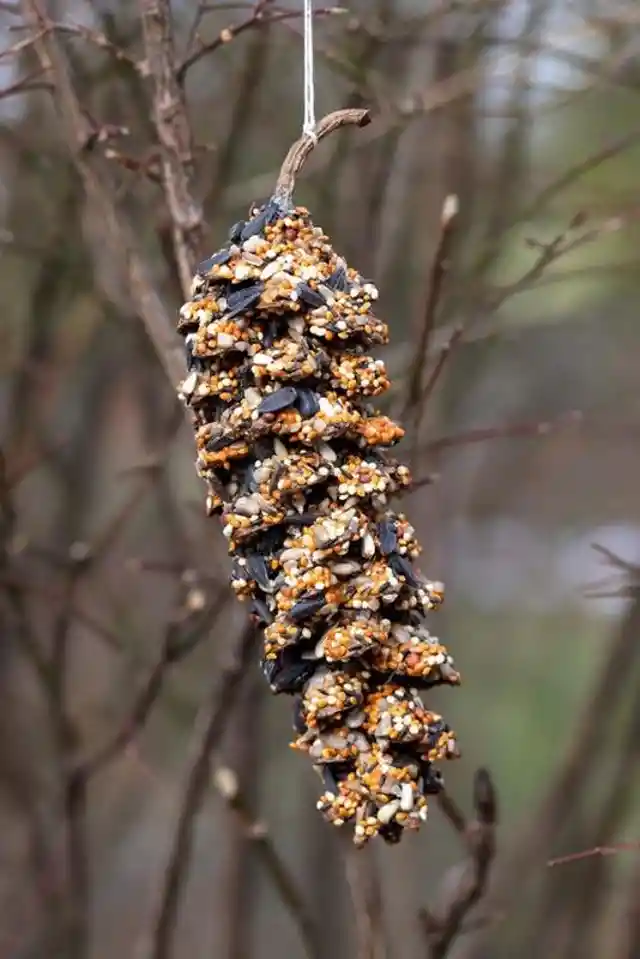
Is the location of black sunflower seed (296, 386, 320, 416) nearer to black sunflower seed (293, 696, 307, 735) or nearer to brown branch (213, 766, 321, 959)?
black sunflower seed (293, 696, 307, 735)

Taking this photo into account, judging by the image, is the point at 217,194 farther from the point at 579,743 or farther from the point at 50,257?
the point at 579,743

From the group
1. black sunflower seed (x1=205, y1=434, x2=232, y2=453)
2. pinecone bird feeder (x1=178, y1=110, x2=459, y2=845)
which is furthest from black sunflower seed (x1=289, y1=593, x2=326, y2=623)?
black sunflower seed (x1=205, y1=434, x2=232, y2=453)

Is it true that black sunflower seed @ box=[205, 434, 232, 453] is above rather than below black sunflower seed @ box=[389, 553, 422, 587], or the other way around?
above

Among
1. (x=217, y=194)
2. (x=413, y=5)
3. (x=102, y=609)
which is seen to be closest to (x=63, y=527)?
(x=102, y=609)

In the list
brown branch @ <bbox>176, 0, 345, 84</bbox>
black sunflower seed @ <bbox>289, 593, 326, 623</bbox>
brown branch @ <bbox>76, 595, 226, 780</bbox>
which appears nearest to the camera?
black sunflower seed @ <bbox>289, 593, 326, 623</bbox>

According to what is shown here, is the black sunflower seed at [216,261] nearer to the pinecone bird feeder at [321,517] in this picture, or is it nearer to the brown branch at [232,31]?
the pinecone bird feeder at [321,517]

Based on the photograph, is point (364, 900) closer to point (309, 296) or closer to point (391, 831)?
point (391, 831)

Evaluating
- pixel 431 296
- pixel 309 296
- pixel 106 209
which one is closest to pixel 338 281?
pixel 309 296
